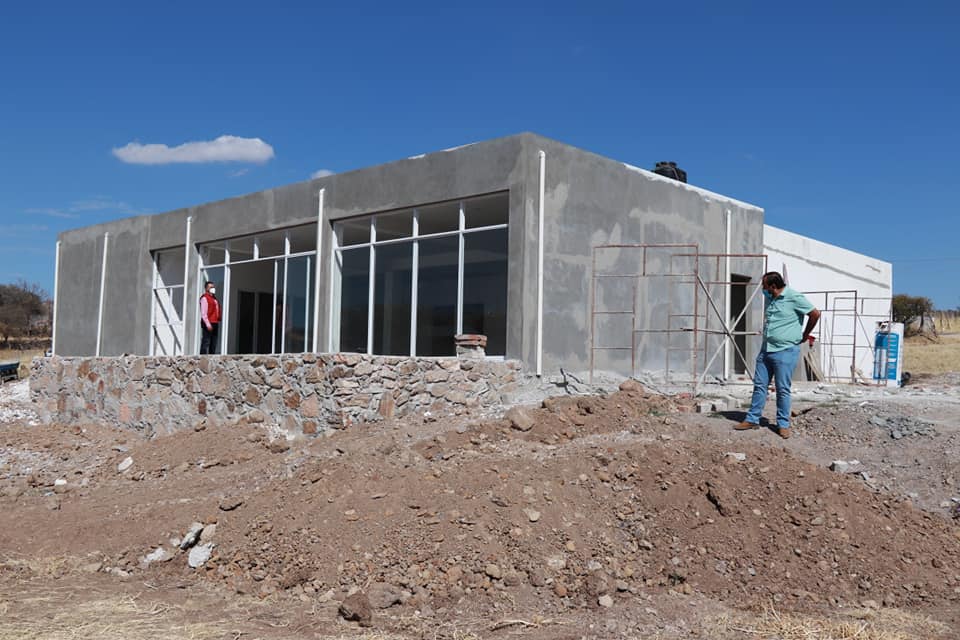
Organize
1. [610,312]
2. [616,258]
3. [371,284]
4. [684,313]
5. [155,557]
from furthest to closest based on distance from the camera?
[684,313] < [371,284] < [616,258] < [610,312] < [155,557]

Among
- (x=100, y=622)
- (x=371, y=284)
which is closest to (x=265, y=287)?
(x=371, y=284)

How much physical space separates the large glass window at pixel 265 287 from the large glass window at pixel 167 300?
4.30 ft

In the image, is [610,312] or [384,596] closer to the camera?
[384,596]

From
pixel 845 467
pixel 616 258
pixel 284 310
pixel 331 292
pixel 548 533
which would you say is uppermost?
pixel 616 258

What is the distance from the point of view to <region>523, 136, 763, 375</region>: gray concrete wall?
1259cm

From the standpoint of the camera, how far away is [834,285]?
69.6 ft

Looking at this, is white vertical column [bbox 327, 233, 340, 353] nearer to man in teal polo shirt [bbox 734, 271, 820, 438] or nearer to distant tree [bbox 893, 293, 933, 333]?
man in teal polo shirt [bbox 734, 271, 820, 438]

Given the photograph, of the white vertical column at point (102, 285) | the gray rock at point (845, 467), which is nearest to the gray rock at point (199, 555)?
the gray rock at point (845, 467)

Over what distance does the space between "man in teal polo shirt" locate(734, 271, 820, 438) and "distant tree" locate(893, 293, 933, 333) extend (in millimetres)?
39357

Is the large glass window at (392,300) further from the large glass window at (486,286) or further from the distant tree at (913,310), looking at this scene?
the distant tree at (913,310)

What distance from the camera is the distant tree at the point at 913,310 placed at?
44.2m

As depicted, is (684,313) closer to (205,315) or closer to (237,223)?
(205,315)

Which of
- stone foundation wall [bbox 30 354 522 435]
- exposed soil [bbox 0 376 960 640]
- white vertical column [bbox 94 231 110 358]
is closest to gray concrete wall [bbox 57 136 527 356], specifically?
white vertical column [bbox 94 231 110 358]

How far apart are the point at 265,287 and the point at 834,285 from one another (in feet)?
45.5
